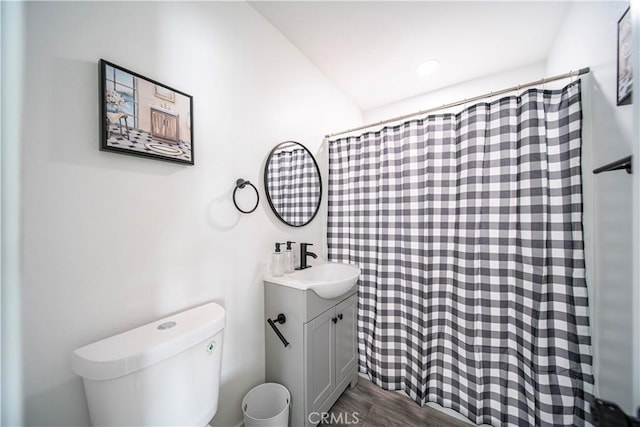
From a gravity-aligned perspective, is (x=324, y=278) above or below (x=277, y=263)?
below

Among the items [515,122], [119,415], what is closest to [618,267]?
[515,122]

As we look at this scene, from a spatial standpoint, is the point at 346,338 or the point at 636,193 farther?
the point at 346,338

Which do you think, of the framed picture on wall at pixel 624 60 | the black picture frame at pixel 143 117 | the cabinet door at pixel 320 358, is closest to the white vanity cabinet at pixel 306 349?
the cabinet door at pixel 320 358

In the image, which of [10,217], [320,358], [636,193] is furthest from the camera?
[320,358]

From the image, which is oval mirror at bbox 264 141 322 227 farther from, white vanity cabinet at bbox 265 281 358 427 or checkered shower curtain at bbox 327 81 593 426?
white vanity cabinet at bbox 265 281 358 427

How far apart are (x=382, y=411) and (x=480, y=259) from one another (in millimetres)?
1143

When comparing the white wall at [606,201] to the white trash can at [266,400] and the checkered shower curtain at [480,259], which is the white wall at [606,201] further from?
the white trash can at [266,400]

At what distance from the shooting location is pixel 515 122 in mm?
1227

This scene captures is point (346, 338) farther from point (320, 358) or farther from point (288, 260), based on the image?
point (288, 260)

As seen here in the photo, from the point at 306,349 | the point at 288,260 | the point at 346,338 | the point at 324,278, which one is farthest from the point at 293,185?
the point at 346,338

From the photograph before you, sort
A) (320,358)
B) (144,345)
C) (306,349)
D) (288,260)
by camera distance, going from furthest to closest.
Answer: (288,260) → (320,358) → (306,349) → (144,345)

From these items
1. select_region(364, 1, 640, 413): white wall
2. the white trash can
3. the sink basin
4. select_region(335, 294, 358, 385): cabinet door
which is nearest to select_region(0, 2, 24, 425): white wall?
the sink basin

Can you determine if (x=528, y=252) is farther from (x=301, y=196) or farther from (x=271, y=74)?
(x=271, y=74)

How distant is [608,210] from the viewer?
35.7 inches
